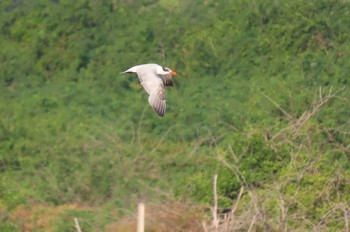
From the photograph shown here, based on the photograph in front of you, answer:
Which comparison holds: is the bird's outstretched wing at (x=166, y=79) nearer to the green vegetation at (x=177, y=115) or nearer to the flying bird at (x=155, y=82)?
the flying bird at (x=155, y=82)

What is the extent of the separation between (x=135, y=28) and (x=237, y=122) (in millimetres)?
5450

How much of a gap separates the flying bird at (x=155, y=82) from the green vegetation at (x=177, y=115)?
65.5 inches

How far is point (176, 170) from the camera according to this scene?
48.6 ft

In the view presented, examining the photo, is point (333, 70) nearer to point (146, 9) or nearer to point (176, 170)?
point (176, 170)

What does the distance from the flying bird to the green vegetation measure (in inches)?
65.5

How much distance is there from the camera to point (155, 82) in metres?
9.05

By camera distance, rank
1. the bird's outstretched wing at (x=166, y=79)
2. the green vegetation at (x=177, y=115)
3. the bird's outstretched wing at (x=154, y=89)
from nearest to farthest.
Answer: the bird's outstretched wing at (x=154, y=89) < the bird's outstretched wing at (x=166, y=79) < the green vegetation at (x=177, y=115)

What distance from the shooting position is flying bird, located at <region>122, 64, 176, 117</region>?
29.2 feet

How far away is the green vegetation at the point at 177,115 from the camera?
→ 487 inches

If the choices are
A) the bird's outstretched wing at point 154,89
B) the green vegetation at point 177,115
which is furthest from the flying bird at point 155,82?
the green vegetation at point 177,115

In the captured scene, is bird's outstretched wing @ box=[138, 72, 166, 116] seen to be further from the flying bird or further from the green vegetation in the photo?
the green vegetation

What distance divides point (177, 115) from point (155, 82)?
8.07 m

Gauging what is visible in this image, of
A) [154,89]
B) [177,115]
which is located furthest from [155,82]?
[177,115]

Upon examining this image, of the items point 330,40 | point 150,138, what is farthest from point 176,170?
point 330,40
